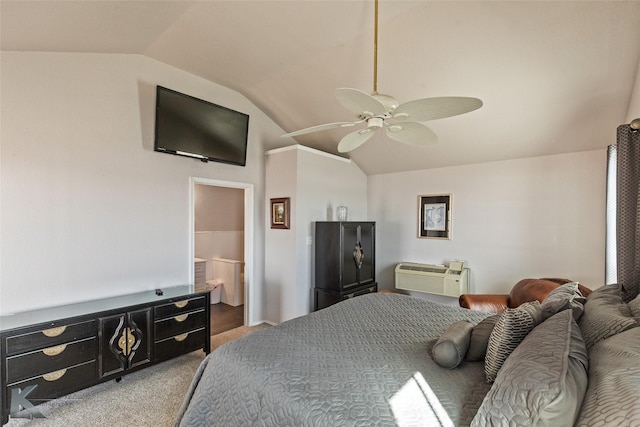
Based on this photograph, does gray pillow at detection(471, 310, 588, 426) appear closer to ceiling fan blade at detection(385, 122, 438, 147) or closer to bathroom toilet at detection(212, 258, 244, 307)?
ceiling fan blade at detection(385, 122, 438, 147)

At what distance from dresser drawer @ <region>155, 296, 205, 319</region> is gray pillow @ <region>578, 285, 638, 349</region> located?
9.70 feet

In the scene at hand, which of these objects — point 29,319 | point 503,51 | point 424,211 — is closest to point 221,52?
point 503,51

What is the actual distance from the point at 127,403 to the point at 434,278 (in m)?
3.58

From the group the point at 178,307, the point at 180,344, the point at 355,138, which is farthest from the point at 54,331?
the point at 355,138

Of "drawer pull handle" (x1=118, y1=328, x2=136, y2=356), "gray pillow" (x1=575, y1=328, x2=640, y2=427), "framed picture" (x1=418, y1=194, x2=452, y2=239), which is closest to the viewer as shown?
"gray pillow" (x1=575, y1=328, x2=640, y2=427)

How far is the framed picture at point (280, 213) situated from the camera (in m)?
3.94

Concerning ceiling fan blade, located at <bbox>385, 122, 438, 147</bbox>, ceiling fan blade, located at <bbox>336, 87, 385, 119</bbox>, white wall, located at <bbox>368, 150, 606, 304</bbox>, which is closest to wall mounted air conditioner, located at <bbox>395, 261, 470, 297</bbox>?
white wall, located at <bbox>368, 150, 606, 304</bbox>

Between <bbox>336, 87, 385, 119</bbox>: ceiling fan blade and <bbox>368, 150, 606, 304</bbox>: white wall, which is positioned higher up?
<bbox>336, 87, 385, 119</bbox>: ceiling fan blade

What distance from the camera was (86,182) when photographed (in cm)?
267

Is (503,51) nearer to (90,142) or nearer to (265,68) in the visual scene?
(265,68)

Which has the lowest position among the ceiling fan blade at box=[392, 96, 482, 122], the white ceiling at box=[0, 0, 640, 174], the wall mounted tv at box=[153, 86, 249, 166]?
the ceiling fan blade at box=[392, 96, 482, 122]

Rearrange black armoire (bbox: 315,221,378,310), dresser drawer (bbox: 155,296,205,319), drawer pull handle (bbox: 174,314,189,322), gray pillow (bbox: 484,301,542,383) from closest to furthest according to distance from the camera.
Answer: gray pillow (bbox: 484,301,542,383)
dresser drawer (bbox: 155,296,205,319)
drawer pull handle (bbox: 174,314,189,322)
black armoire (bbox: 315,221,378,310)

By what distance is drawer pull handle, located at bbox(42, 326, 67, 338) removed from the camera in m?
2.14

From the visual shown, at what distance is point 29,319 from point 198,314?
1248mm
